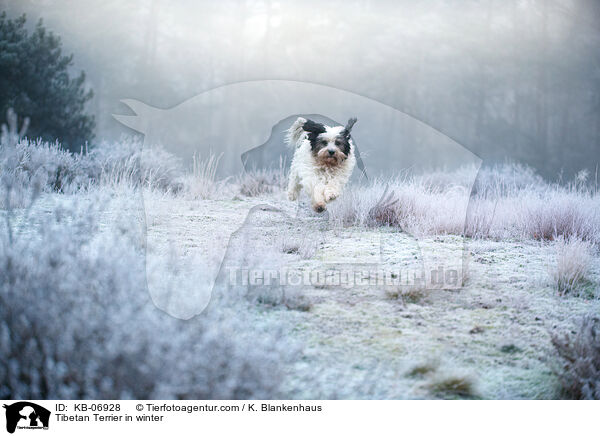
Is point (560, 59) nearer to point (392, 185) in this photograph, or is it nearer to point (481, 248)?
point (392, 185)

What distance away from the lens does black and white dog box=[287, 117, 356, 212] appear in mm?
4078

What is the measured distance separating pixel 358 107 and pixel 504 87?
7.95ft

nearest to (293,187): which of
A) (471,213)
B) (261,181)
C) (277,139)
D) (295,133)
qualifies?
(295,133)

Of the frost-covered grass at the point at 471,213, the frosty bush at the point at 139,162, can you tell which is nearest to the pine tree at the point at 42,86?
the frosty bush at the point at 139,162

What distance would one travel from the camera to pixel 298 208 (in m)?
4.77

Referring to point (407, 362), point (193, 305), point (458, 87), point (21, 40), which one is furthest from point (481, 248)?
A: point (21, 40)

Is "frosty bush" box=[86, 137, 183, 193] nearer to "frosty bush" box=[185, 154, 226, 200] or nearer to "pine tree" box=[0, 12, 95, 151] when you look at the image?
"frosty bush" box=[185, 154, 226, 200]

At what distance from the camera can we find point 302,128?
4.76m

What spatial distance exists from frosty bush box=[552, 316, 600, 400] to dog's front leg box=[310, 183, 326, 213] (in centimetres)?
228

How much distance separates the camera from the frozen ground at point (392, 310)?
180 cm

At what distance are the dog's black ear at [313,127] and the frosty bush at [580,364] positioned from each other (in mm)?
3018

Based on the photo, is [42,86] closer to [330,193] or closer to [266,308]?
[330,193]
